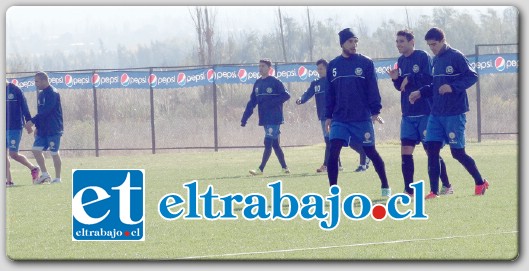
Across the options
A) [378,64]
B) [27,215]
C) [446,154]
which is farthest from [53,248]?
[378,64]

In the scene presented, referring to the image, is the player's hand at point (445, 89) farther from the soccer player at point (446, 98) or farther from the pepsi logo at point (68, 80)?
the pepsi logo at point (68, 80)

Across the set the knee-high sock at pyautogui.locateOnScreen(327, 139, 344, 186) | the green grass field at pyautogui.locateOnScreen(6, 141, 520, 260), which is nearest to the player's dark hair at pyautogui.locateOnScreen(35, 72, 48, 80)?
the green grass field at pyautogui.locateOnScreen(6, 141, 520, 260)

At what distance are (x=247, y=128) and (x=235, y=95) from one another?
85.1 inches

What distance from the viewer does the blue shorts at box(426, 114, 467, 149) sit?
11.1 m

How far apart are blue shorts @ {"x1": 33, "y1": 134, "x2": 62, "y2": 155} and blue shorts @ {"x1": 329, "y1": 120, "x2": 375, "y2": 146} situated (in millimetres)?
5419

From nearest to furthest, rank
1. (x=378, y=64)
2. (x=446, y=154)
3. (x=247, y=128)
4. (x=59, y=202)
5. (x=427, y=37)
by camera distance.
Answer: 1. (x=427, y=37)
2. (x=59, y=202)
3. (x=446, y=154)
4. (x=378, y=64)
5. (x=247, y=128)

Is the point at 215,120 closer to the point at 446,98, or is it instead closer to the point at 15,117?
the point at 15,117

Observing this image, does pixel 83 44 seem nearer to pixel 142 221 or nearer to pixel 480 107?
pixel 480 107

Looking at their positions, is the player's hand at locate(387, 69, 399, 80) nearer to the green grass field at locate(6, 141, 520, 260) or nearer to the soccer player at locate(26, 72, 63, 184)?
the green grass field at locate(6, 141, 520, 260)

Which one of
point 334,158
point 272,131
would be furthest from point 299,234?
point 272,131

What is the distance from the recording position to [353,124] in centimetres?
1127

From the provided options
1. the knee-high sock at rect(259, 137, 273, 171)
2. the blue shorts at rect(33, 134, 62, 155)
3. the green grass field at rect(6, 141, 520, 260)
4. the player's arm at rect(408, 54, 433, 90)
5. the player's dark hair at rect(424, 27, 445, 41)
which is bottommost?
the green grass field at rect(6, 141, 520, 260)

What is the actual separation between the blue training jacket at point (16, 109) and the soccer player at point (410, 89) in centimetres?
536

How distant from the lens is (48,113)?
15195 millimetres
